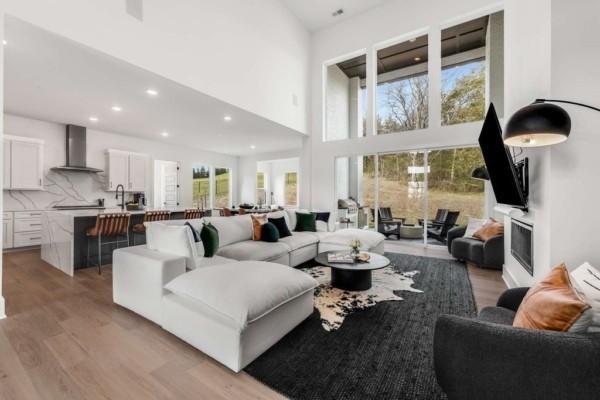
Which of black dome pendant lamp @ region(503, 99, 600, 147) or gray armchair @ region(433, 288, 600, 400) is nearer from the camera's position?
gray armchair @ region(433, 288, 600, 400)

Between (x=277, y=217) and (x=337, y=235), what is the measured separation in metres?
1.14

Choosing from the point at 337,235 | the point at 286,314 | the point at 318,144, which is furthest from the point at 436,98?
the point at 286,314

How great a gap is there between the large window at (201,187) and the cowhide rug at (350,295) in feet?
21.6

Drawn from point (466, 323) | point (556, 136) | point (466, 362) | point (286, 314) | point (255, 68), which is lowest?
point (286, 314)

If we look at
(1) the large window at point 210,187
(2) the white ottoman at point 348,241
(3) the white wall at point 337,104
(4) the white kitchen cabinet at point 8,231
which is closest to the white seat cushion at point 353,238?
(2) the white ottoman at point 348,241

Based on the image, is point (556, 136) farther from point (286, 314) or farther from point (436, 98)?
point (436, 98)

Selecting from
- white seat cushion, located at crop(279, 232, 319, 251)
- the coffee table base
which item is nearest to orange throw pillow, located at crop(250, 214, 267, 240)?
white seat cushion, located at crop(279, 232, 319, 251)

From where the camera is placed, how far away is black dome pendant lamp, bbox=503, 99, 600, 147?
179cm

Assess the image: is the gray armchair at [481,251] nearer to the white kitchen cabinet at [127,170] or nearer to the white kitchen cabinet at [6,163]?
the white kitchen cabinet at [127,170]

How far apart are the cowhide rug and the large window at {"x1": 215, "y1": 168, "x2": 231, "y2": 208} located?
713 centimetres

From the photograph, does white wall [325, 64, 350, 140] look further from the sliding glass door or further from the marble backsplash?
the marble backsplash

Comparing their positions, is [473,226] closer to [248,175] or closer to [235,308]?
[235,308]

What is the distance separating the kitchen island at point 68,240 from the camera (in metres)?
3.74

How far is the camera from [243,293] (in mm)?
1813
